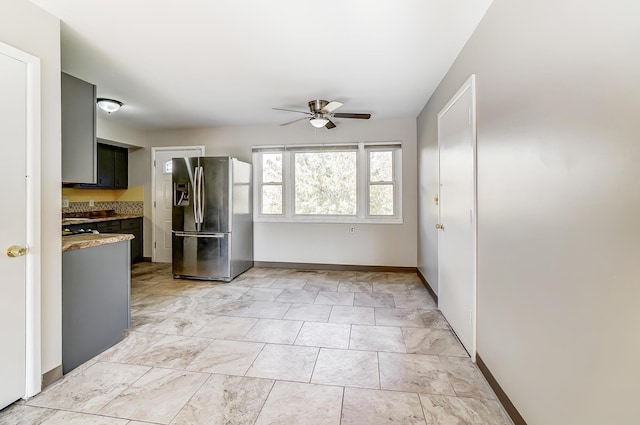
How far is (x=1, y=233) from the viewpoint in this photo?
166 centimetres

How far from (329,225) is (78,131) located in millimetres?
3495

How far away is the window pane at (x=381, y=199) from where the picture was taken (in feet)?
15.9

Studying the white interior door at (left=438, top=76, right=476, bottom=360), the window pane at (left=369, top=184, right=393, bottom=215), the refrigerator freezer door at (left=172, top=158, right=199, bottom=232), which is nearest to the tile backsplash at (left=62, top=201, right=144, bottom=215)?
the refrigerator freezer door at (left=172, top=158, right=199, bottom=232)

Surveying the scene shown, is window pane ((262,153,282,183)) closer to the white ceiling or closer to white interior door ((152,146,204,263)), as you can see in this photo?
the white ceiling

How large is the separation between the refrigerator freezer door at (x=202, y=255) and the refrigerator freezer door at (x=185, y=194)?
167 millimetres

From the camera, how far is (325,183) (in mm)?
4984

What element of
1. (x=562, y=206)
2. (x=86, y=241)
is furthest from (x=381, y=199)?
(x=86, y=241)

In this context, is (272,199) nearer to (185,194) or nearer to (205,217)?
(205,217)

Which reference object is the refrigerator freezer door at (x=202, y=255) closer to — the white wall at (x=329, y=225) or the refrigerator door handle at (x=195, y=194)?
the refrigerator door handle at (x=195, y=194)

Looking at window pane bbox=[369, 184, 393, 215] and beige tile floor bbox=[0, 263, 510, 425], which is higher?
window pane bbox=[369, 184, 393, 215]

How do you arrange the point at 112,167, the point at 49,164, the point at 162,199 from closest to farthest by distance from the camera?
the point at 49,164, the point at 112,167, the point at 162,199

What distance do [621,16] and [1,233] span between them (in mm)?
2959

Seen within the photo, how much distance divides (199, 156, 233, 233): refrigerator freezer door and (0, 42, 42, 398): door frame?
8.13 ft

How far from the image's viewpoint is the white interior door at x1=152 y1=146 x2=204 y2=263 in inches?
213
